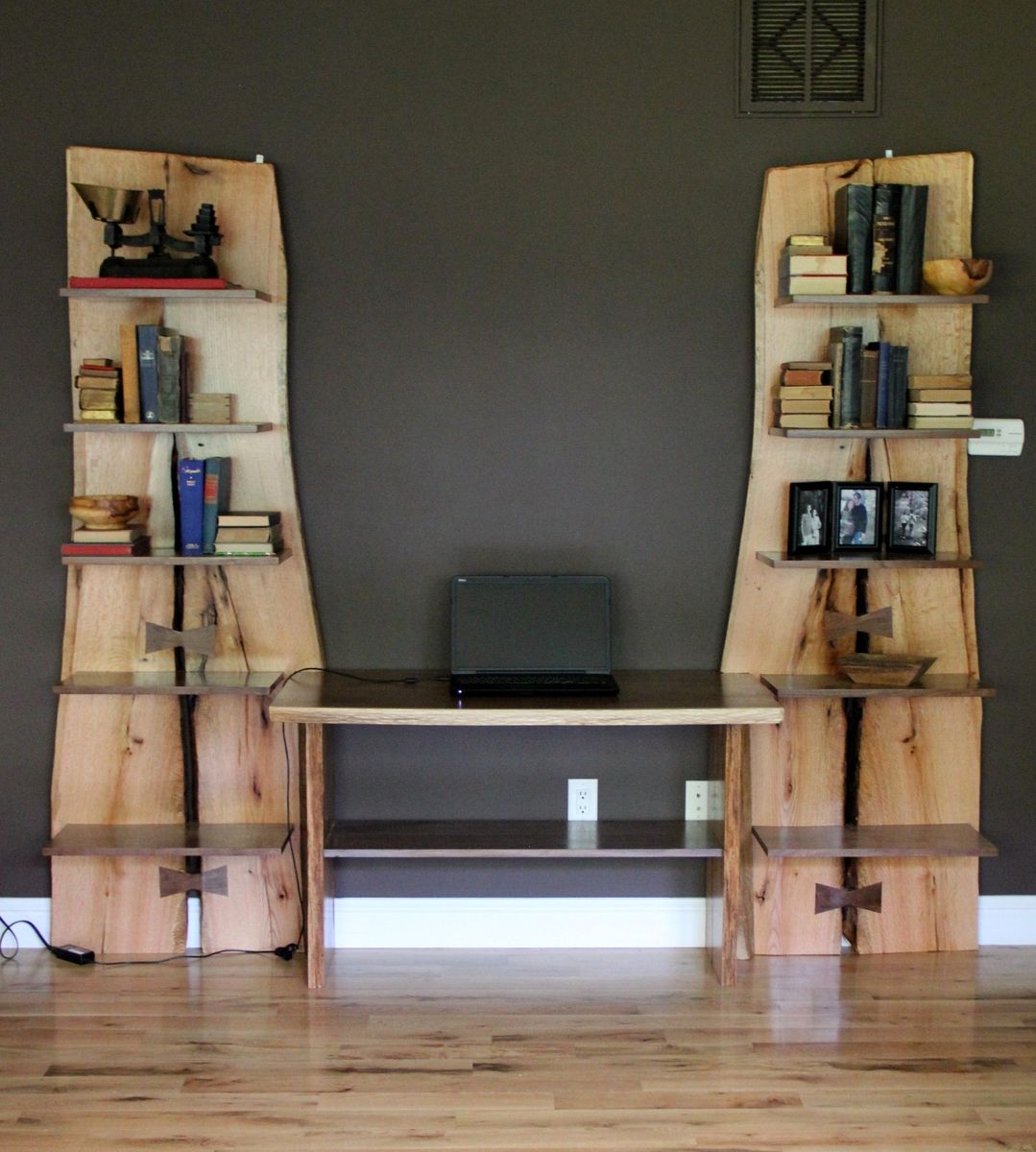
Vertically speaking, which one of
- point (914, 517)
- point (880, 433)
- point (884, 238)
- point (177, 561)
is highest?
point (884, 238)

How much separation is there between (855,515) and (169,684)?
1766 millimetres

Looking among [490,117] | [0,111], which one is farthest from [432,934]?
[0,111]

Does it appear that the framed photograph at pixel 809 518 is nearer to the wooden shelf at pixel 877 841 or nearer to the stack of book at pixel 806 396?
the stack of book at pixel 806 396

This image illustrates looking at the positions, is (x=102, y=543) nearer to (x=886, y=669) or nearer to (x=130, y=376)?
(x=130, y=376)

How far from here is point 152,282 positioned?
→ 315 cm

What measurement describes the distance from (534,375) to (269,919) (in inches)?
62.4

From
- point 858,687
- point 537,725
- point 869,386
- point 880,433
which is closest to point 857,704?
point 858,687

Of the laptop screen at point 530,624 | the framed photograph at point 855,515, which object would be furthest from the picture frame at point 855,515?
the laptop screen at point 530,624

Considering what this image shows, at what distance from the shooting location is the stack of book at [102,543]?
3.22m

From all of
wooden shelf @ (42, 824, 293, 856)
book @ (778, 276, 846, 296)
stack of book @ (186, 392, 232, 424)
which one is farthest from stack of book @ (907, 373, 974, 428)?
wooden shelf @ (42, 824, 293, 856)

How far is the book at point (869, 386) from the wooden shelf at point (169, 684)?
63.2 inches

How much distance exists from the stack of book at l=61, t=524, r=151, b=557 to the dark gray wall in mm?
259

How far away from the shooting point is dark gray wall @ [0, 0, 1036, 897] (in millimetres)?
3334

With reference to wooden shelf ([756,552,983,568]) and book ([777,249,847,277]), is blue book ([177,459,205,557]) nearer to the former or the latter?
wooden shelf ([756,552,983,568])
